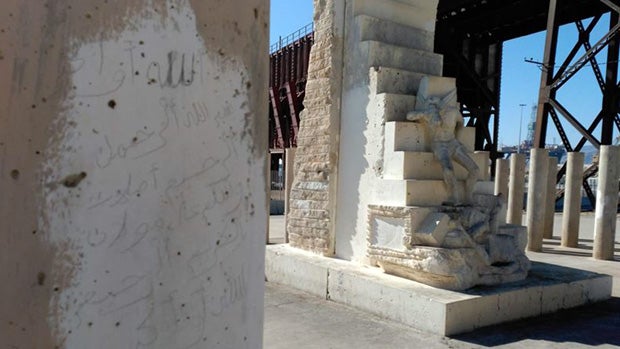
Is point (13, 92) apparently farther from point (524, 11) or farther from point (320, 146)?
point (524, 11)

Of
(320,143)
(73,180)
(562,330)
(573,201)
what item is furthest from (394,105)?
Result: (573,201)

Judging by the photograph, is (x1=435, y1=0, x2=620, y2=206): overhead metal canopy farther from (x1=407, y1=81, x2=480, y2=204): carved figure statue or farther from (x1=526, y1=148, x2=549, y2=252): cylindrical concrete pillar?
(x1=407, y1=81, x2=480, y2=204): carved figure statue

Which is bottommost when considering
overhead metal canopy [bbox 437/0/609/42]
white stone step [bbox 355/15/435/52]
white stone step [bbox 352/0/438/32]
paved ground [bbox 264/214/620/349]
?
paved ground [bbox 264/214/620/349]

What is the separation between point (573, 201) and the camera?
9742mm

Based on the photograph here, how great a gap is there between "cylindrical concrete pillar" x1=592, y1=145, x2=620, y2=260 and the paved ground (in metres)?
2.77

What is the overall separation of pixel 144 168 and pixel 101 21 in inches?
21.1

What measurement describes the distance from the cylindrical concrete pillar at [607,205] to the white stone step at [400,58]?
4.20 meters

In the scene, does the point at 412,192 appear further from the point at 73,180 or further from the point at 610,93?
the point at 610,93

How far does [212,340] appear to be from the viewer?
1.99m

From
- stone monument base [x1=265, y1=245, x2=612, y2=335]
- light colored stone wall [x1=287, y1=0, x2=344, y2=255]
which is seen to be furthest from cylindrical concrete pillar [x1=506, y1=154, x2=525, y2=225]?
light colored stone wall [x1=287, y1=0, x2=344, y2=255]

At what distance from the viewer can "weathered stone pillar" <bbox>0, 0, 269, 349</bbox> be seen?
1625mm

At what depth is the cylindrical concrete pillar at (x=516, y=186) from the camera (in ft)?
33.7

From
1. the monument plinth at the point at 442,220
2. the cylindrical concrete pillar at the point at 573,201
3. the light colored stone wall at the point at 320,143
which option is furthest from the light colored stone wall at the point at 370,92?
the cylindrical concrete pillar at the point at 573,201

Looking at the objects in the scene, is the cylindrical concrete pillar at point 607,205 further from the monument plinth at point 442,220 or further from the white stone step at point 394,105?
the white stone step at point 394,105
